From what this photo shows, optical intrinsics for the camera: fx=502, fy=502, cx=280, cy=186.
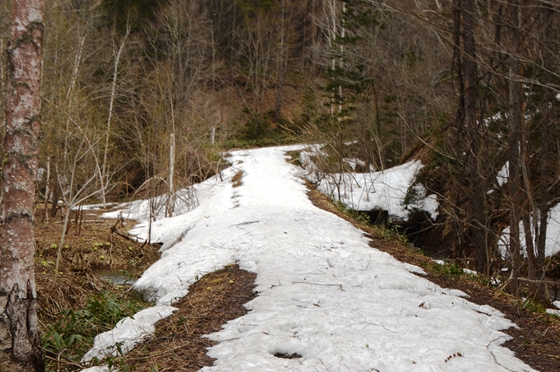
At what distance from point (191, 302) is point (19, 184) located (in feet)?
8.82

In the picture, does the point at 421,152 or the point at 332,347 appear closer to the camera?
the point at 332,347

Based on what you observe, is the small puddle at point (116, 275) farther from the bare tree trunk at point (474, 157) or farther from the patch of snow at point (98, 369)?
the bare tree trunk at point (474, 157)

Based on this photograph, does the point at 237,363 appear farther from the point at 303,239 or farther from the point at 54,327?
the point at 303,239

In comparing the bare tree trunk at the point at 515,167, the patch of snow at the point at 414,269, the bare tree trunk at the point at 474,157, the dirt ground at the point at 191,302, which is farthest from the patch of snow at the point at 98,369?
the bare tree trunk at the point at 474,157

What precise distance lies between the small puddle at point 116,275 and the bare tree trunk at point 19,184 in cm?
578

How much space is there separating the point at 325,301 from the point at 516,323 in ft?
6.43

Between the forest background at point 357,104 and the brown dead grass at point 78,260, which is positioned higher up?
the forest background at point 357,104

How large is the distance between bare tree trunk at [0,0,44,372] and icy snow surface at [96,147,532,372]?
1386 millimetres

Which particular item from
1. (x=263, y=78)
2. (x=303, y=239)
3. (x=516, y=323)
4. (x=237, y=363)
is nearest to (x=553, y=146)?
(x=303, y=239)

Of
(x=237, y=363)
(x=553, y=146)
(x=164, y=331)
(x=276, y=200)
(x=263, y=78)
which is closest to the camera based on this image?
(x=237, y=363)

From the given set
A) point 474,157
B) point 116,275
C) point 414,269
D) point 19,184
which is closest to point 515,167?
point 474,157

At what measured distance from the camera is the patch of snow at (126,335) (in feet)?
14.5

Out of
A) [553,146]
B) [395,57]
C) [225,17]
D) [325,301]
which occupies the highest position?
[225,17]

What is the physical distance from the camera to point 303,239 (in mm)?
8617
